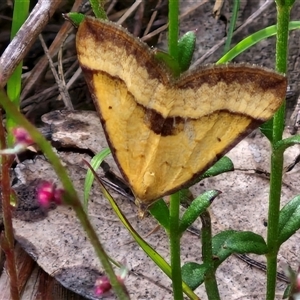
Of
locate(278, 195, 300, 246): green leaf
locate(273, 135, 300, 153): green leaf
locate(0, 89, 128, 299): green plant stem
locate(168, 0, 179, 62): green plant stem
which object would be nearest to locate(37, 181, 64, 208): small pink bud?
locate(0, 89, 128, 299): green plant stem

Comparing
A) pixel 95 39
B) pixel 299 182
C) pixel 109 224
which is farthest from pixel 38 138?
pixel 299 182

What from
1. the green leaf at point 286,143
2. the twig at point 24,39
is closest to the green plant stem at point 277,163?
the green leaf at point 286,143

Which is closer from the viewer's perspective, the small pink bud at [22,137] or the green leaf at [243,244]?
the small pink bud at [22,137]

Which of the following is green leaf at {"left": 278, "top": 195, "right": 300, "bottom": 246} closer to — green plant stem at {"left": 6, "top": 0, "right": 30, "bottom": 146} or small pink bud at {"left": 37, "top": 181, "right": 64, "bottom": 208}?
small pink bud at {"left": 37, "top": 181, "right": 64, "bottom": 208}

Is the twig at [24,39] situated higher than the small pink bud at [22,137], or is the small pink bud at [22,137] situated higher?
the small pink bud at [22,137]

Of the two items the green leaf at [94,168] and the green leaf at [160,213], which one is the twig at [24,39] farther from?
the green leaf at [160,213]

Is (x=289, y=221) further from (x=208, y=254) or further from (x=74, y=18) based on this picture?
(x=74, y=18)
